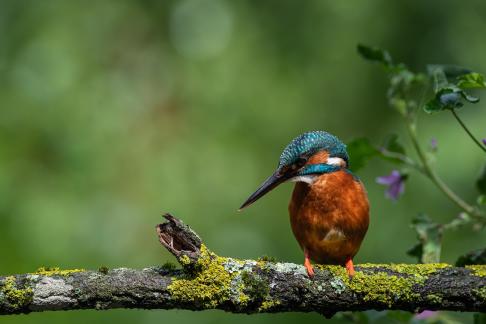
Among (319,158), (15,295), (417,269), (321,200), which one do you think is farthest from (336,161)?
(15,295)

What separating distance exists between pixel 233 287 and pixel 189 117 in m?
5.17

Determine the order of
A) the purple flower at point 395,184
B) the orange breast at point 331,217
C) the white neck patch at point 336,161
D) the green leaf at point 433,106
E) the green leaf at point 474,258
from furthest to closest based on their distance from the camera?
the purple flower at point 395,184
the white neck patch at point 336,161
the orange breast at point 331,217
the green leaf at point 474,258
the green leaf at point 433,106

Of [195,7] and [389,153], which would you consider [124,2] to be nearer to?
[195,7]

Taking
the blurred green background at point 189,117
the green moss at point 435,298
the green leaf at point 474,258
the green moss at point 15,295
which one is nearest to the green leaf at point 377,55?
the green leaf at point 474,258

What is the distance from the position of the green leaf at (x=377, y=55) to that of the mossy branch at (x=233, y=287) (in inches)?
32.8

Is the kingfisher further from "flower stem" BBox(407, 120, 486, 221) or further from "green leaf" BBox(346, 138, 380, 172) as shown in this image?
"flower stem" BBox(407, 120, 486, 221)

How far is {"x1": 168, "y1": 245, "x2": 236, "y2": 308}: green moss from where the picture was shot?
2654 millimetres

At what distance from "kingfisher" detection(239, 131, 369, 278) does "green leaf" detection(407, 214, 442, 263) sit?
214mm

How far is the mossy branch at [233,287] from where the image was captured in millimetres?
2627

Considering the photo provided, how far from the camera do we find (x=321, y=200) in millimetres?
3260

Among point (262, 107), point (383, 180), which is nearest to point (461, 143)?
point (383, 180)

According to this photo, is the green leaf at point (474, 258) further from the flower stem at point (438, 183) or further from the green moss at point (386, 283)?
the green moss at point (386, 283)

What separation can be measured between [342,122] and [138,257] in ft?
7.82

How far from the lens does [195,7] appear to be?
849 cm
